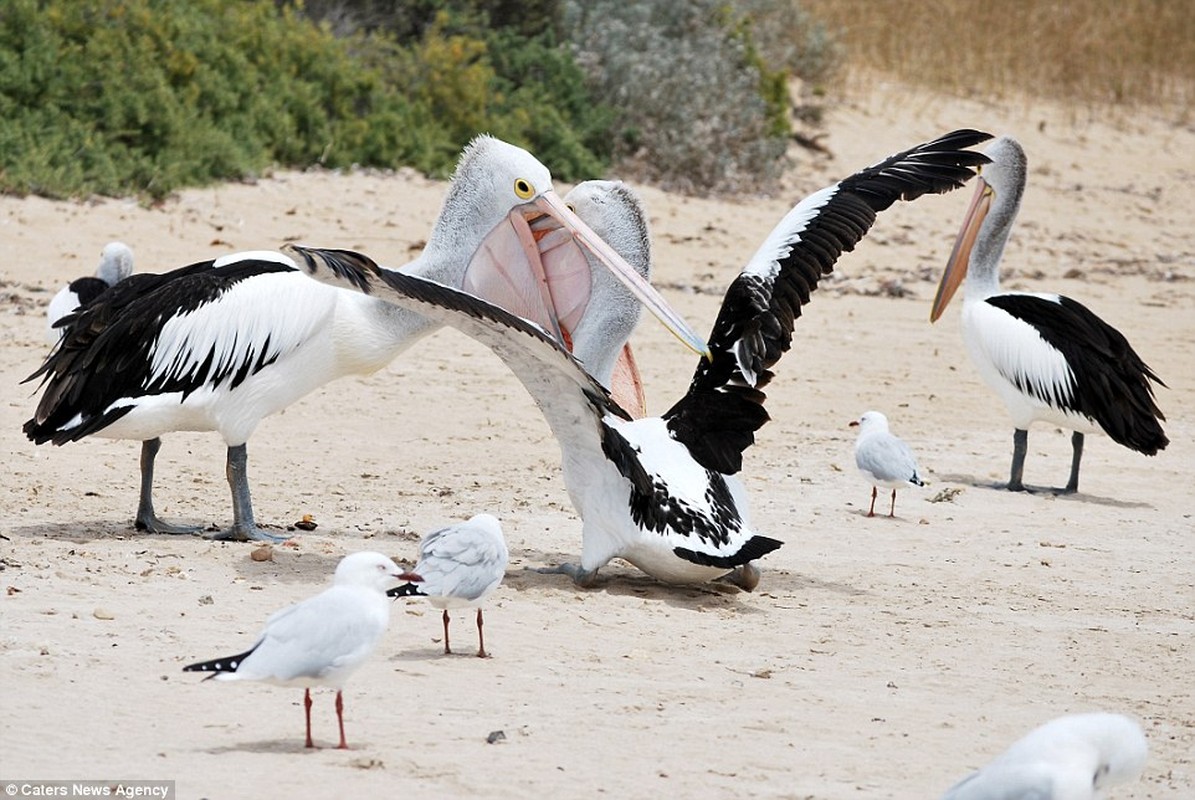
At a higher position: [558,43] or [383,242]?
[558,43]

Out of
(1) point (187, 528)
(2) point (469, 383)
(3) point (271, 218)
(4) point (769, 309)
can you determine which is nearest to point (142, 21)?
(3) point (271, 218)

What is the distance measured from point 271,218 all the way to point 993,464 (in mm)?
5261

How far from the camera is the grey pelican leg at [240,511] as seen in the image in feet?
20.8

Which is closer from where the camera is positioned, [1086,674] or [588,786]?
[588,786]

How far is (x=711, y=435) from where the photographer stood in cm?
606

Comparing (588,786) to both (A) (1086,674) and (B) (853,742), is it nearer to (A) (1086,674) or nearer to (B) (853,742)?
(B) (853,742)

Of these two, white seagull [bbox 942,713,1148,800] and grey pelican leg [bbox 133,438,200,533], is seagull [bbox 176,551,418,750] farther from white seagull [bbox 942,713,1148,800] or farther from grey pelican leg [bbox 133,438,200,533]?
grey pelican leg [bbox 133,438,200,533]

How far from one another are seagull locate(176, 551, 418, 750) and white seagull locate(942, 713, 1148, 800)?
1.40 metres

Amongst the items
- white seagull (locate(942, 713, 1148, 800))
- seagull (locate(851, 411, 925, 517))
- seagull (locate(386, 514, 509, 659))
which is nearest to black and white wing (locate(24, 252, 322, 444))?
seagull (locate(386, 514, 509, 659))

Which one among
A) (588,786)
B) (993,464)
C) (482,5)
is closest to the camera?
(588,786)

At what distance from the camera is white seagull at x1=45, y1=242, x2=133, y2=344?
8086 mm

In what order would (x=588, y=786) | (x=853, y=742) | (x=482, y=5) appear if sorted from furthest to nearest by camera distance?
1. (x=482, y=5)
2. (x=853, y=742)
3. (x=588, y=786)

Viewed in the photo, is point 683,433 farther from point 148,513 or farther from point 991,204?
point 991,204

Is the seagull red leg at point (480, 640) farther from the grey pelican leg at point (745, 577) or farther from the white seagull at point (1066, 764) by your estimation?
the white seagull at point (1066, 764)
